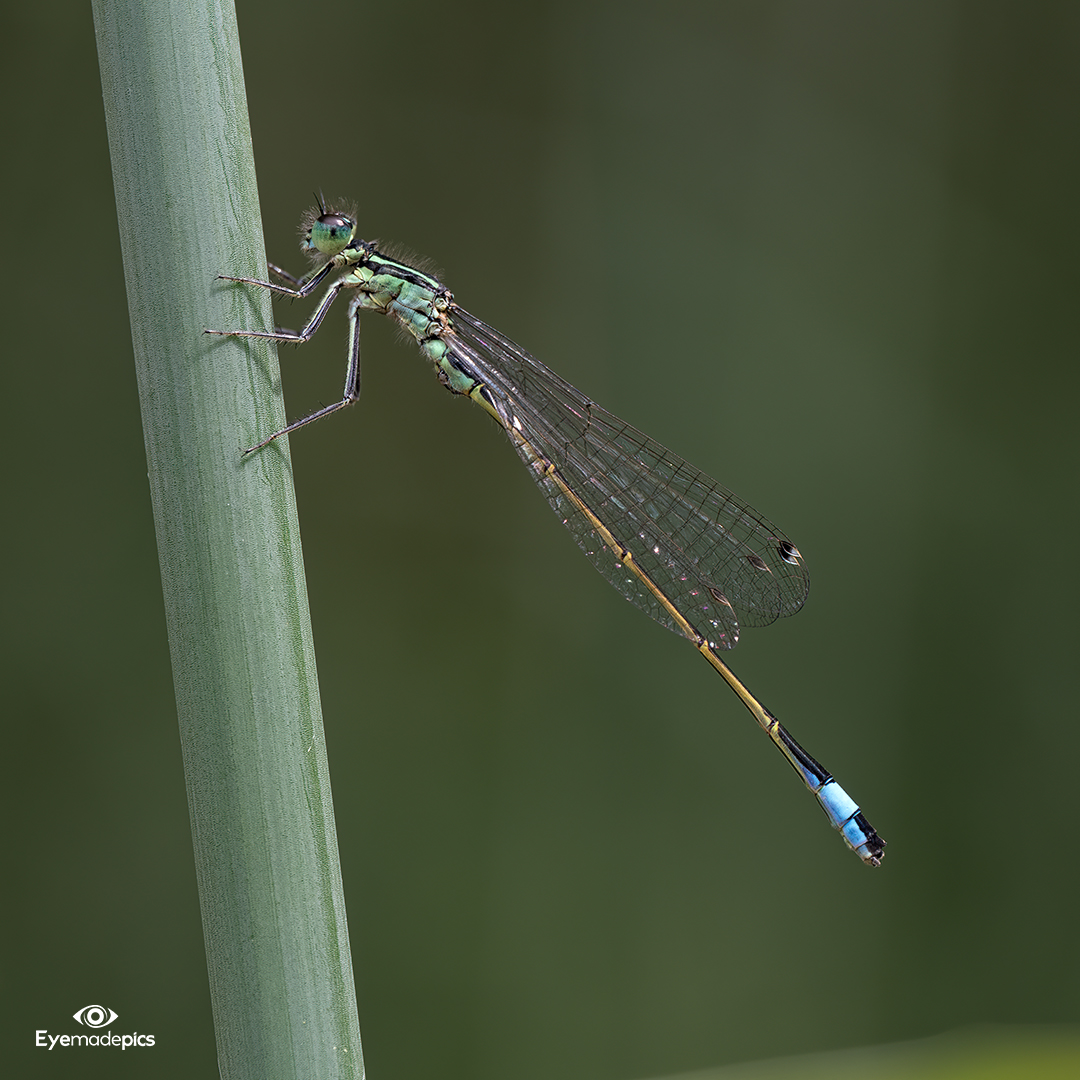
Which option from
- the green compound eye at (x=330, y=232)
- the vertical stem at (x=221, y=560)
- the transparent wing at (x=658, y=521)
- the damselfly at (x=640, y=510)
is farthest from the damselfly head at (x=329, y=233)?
the vertical stem at (x=221, y=560)

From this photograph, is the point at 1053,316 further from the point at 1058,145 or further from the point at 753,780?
the point at 753,780

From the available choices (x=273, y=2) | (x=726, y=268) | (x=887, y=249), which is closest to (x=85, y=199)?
(x=273, y=2)

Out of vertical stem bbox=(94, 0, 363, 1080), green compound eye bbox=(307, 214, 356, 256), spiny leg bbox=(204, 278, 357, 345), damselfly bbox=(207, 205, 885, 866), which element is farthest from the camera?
damselfly bbox=(207, 205, 885, 866)

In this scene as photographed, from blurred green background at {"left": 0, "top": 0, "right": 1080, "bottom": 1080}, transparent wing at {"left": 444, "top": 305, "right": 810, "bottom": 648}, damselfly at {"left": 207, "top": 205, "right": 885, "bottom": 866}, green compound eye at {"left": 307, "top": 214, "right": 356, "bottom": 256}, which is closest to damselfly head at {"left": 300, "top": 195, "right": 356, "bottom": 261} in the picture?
green compound eye at {"left": 307, "top": 214, "right": 356, "bottom": 256}

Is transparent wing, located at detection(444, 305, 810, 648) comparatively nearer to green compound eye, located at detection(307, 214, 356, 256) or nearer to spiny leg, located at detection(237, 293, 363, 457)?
spiny leg, located at detection(237, 293, 363, 457)

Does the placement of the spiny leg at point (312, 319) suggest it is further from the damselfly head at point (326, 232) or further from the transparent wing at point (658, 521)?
the transparent wing at point (658, 521)

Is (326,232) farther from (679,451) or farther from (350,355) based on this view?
(679,451)
